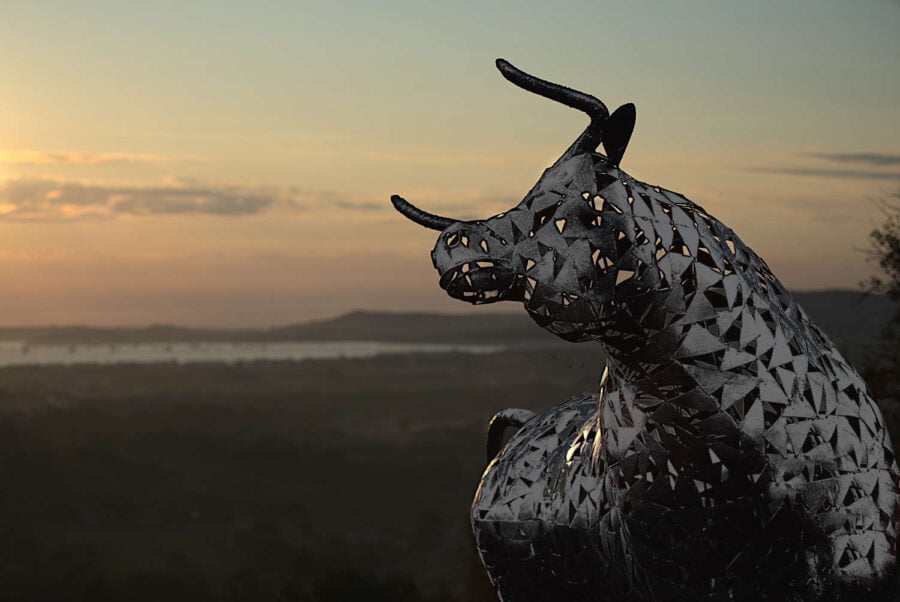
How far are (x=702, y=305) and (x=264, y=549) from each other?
72.9 ft

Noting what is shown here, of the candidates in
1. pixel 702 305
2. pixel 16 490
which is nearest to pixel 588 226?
pixel 702 305

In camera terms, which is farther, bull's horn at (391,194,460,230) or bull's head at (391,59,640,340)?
bull's horn at (391,194,460,230)

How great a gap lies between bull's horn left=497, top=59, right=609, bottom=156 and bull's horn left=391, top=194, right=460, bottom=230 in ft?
1.81

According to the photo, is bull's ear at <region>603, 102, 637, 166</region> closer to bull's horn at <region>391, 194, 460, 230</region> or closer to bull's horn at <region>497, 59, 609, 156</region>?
bull's horn at <region>497, 59, 609, 156</region>

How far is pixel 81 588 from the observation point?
69.1ft

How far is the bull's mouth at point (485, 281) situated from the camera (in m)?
4.23

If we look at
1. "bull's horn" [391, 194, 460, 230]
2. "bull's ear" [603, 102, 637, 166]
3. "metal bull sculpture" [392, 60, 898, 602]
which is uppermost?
"bull's ear" [603, 102, 637, 166]

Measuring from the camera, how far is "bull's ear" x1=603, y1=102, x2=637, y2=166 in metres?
4.22

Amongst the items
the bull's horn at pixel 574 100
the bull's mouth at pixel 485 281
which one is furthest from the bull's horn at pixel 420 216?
the bull's horn at pixel 574 100

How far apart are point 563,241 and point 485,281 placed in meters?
0.32

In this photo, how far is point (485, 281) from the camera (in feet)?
13.9

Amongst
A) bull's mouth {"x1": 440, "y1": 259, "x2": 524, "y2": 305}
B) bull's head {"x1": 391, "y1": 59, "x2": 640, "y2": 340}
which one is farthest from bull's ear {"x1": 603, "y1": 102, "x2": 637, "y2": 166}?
bull's mouth {"x1": 440, "y1": 259, "x2": 524, "y2": 305}

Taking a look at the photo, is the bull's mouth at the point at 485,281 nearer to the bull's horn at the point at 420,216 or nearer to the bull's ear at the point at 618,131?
the bull's horn at the point at 420,216

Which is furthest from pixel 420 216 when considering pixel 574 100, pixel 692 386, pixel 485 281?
pixel 692 386
